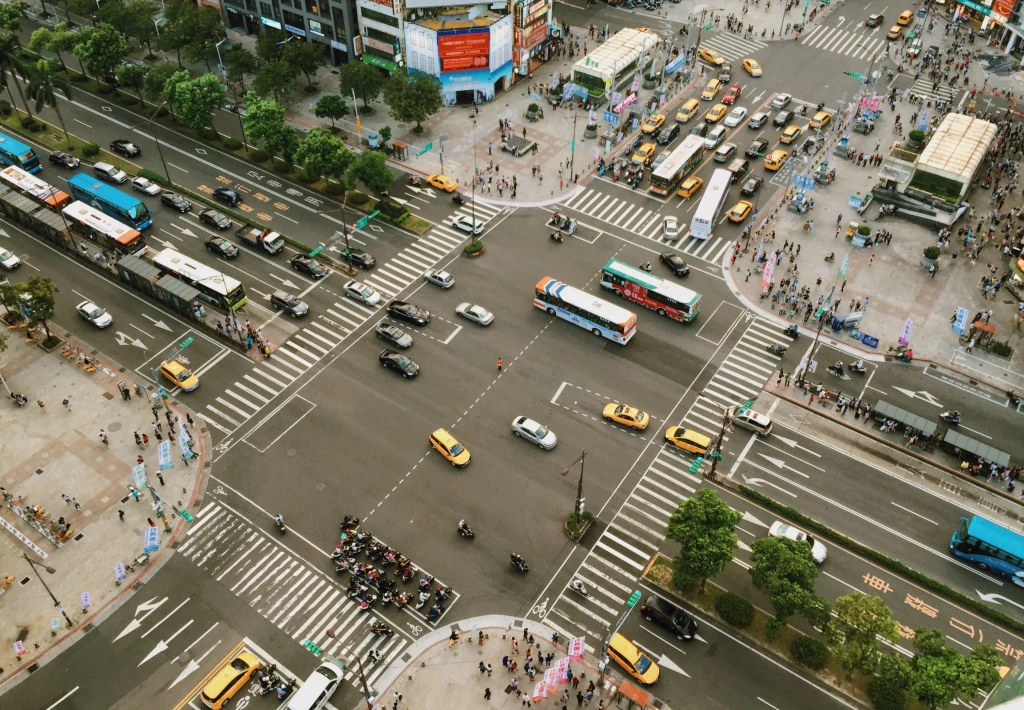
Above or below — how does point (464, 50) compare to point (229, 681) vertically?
above

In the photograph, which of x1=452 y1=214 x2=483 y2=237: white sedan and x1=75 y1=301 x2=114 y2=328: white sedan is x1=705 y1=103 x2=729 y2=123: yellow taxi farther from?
x1=75 y1=301 x2=114 y2=328: white sedan

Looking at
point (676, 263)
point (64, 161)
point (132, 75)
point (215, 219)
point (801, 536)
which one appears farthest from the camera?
point (132, 75)

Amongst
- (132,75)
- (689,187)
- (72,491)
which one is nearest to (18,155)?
(132,75)

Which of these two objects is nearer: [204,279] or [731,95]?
[204,279]

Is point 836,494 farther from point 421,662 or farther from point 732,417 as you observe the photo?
point 421,662

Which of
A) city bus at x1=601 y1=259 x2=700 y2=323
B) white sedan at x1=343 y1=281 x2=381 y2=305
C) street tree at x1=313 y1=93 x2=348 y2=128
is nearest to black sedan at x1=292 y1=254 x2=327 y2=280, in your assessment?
white sedan at x1=343 y1=281 x2=381 y2=305

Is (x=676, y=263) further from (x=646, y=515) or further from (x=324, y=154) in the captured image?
(x=324, y=154)
